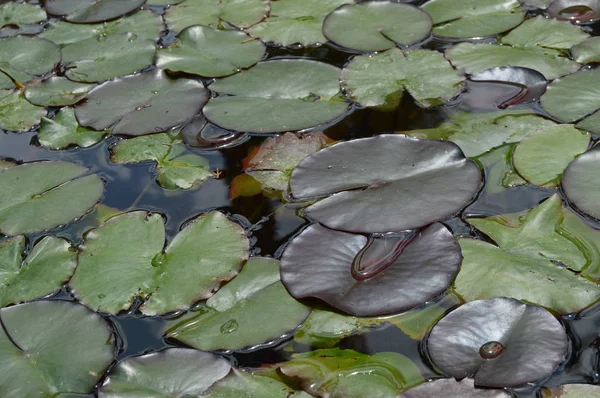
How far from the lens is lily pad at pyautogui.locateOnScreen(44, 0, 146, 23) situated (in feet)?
9.95

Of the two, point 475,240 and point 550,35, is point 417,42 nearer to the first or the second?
point 550,35

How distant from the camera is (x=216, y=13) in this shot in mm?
2963

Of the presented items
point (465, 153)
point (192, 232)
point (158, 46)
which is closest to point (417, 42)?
point (465, 153)

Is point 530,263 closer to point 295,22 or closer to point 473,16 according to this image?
point 473,16

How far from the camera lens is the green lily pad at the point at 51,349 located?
1591 mm

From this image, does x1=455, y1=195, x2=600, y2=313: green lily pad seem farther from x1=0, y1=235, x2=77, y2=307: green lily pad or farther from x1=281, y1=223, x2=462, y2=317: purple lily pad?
x1=0, y1=235, x2=77, y2=307: green lily pad

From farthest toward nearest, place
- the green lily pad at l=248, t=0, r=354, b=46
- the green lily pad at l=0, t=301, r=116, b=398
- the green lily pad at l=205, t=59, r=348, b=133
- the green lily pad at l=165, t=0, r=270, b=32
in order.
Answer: the green lily pad at l=165, t=0, r=270, b=32 → the green lily pad at l=248, t=0, r=354, b=46 → the green lily pad at l=205, t=59, r=348, b=133 → the green lily pad at l=0, t=301, r=116, b=398

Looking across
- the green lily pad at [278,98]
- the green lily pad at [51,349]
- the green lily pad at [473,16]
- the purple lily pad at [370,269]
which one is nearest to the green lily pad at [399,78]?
the green lily pad at [278,98]

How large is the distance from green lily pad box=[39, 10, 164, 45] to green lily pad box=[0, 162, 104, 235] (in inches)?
34.8

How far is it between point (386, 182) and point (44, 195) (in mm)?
1043

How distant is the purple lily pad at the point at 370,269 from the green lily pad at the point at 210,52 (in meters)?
0.98

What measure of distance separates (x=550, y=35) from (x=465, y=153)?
0.81 m

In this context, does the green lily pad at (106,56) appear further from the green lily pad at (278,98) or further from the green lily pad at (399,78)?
the green lily pad at (399,78)

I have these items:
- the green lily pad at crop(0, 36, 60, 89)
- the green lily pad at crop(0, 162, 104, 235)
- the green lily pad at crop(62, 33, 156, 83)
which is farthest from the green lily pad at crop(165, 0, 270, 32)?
the green lily pad at crop(0, 162, 104, 235)
